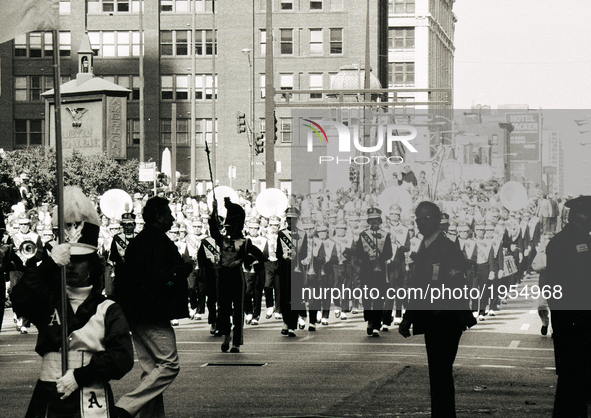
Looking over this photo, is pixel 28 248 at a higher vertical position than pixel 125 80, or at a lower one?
lower

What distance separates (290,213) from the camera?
59.6 feet

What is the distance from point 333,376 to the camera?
11.5 metres

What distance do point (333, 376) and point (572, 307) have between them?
12.7 ft

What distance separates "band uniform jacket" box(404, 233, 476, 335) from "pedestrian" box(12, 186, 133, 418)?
3426 mm

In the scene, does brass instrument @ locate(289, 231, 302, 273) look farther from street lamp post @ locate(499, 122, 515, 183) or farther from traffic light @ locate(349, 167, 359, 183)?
traffic light @ locate(349, 167, 359, 183)

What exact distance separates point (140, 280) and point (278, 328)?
9.79 metres

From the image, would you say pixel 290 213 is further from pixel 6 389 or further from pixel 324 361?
pixel 6 389

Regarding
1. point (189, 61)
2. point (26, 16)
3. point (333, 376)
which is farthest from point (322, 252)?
point (189, 61)

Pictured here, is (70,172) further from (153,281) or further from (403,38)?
(403,38)

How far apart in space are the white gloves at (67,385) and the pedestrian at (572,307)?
439cm

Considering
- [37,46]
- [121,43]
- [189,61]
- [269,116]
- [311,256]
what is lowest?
[311,256]

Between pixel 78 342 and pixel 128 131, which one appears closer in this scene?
pixel 78 342

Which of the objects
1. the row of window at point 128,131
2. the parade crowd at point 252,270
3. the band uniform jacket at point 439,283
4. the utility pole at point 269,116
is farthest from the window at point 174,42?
the band uniform jacket at point 439,283

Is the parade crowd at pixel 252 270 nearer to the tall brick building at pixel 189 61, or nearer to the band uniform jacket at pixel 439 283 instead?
the band uniform jacket at pixel 439 283
